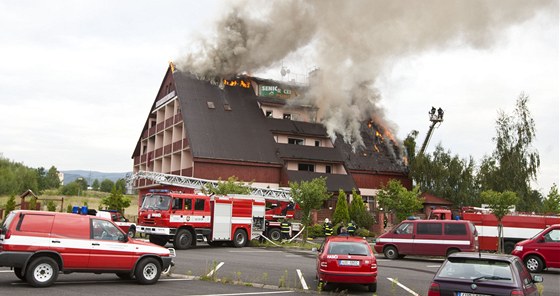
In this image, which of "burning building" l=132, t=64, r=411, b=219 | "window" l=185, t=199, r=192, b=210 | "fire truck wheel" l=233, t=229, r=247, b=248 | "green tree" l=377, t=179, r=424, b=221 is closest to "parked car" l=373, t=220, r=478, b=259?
"fire truck wheel" l=233, t=229, r=247, b=248

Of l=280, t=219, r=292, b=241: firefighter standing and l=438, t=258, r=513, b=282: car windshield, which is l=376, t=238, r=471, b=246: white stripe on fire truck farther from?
l=438, t=258, r=513, b=282: car windshield

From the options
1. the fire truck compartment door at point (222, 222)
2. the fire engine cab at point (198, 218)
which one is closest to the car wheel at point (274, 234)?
the fire engine cab at point (198, 218)

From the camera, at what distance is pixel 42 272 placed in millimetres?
11578

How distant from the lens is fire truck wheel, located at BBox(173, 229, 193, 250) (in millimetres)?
24297

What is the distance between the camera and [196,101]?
49.0 metres

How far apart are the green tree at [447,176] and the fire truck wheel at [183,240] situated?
3348cm

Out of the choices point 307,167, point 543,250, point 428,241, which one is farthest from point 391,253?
point 307,167

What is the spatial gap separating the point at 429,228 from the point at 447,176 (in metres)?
30.9

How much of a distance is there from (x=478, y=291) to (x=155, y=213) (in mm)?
18955

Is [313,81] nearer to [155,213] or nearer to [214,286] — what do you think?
[155,213]

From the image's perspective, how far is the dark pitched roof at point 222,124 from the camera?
45.9 metres

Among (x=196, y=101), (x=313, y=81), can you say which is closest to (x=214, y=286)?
(x=196, y=101)

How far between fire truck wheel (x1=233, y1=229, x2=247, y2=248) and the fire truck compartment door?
1.77 ft

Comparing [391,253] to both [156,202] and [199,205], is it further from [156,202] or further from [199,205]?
[156,202]
